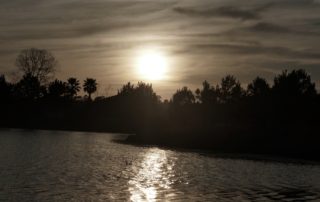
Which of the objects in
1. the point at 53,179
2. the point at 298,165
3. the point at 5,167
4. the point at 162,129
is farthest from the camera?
the point at 162,129

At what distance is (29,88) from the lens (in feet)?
575

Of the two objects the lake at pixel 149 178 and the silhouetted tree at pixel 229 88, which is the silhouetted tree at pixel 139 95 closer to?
the silhouetted tree at pixel 229 88

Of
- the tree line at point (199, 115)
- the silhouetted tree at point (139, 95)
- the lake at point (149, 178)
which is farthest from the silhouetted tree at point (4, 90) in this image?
the lake at point (149, 178)

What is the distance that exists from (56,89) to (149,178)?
147 metres

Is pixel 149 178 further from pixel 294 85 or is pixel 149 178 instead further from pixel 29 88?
pixel 29 88

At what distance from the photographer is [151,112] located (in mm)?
173875

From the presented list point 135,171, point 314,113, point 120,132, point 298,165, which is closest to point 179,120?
point 314,113

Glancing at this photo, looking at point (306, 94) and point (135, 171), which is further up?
point (306, 94)

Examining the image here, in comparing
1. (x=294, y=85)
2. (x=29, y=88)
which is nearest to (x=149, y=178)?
(x=294, y=85)

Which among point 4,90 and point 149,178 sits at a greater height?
point 4,90

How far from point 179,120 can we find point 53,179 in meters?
82.0

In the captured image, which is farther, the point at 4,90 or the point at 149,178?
the point at 4,90

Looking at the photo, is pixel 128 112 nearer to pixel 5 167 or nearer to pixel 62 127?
pixel 62 127

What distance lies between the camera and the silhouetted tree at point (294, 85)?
12469cm
